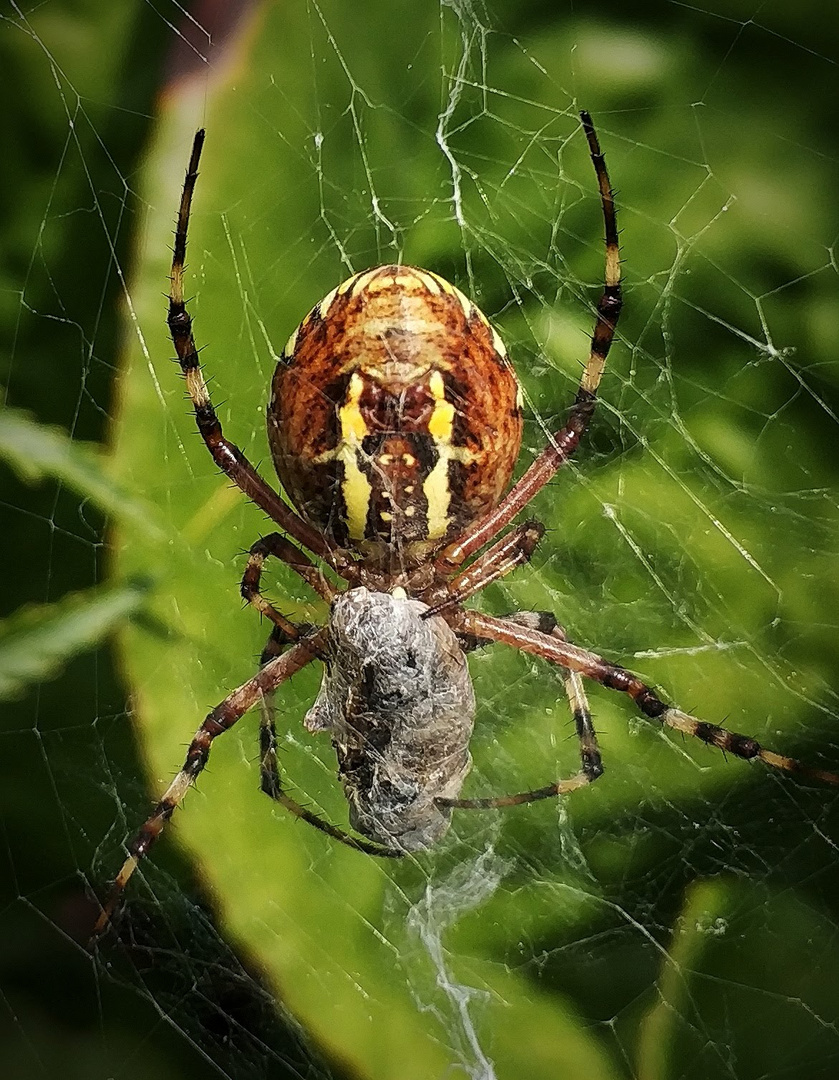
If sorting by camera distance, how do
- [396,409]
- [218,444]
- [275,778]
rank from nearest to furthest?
1. [396,409]
2. [218,444]
3. [275,778]

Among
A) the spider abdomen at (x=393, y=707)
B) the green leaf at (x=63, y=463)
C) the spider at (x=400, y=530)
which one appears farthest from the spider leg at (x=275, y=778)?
the green leaf at (x=63, y=463)

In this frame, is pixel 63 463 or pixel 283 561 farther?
pixel 283 561

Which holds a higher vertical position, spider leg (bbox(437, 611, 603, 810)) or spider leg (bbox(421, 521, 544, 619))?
spider leg (bbox(421, 521, 544, 619))

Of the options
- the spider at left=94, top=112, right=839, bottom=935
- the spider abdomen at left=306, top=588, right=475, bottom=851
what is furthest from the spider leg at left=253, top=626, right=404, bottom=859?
the spider abdomen at left=306, top=588, right=475, bottom=851

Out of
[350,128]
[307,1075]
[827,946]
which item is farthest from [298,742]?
[350,128]

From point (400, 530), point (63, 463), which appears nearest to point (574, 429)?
point (400, 530)

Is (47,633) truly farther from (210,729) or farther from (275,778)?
(275,778)

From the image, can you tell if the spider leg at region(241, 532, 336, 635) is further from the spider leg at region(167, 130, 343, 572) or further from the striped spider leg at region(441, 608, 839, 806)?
the striped spider leg at region(441, 608, 839, 806)
